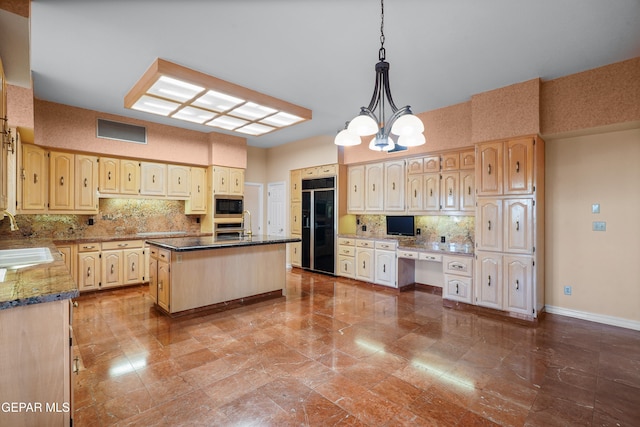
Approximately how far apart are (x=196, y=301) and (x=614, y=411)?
4071 mm

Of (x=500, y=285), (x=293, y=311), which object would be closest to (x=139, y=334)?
(x=293, y=311)

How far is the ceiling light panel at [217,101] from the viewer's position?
3.60 meters

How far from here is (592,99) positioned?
11.1ft

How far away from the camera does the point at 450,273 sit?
4414 mm

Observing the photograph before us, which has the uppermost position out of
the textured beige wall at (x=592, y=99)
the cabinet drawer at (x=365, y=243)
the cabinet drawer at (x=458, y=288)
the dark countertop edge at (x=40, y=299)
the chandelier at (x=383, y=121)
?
the textured beige wall at (x=592, y=99)

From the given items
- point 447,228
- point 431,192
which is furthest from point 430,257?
point 431,192

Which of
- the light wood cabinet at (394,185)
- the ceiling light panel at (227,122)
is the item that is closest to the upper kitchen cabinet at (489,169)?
the light wood cabinet at (394,185)

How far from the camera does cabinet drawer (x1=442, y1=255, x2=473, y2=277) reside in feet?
13.9

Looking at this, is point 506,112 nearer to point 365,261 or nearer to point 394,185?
point 394,185

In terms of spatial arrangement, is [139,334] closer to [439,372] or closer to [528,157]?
[439,372]

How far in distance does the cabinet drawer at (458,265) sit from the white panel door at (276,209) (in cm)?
409

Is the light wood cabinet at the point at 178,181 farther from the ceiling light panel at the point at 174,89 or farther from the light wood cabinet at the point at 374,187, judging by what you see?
the light wood cabinet at the point at 374,187

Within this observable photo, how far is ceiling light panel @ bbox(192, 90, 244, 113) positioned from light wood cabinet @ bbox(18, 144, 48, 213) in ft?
9.17

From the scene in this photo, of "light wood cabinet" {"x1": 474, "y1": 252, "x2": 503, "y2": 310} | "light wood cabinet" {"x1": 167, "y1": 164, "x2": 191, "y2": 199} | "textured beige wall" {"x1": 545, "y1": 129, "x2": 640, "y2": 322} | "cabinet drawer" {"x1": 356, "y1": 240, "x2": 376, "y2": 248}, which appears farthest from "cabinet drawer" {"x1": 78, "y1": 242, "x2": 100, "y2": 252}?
"textured beige wall" {"x1": 545, "y1": 129, "x2": 640, "y2": 322}
